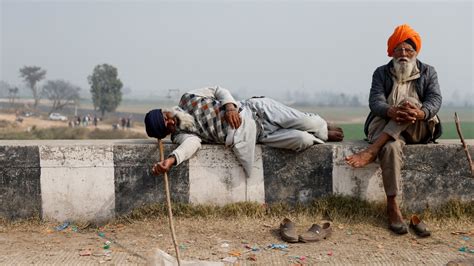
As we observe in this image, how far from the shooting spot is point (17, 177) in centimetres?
435

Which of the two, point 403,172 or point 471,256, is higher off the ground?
point 403,172

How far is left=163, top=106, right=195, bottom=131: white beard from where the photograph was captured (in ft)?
14.3

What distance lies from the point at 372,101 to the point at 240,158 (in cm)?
124

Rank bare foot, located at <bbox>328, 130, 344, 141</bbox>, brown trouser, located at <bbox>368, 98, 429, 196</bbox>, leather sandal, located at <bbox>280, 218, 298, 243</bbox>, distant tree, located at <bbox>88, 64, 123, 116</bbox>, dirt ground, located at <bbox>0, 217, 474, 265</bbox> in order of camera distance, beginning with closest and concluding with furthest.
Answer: dirt ground, located at <bbox>0, 217, 474, 265</bbox>
leather sandal, located at <bbox>280, 218, 298, 243</bbox>
brown trouser, located at <bbox>368, 98, 429, 196</bbox>
bare foot, located at <bbox>328, 130, 344, 141</bbox>
distant tree, located at <bbox>88, 64, 123, 116</bbox>

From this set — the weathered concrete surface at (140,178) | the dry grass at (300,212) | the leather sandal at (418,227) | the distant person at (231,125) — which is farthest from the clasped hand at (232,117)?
the leather sandal at (418,227)

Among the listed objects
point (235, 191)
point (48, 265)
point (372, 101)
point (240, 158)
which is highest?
point (372, 101)

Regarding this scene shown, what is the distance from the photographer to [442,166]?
4391mm

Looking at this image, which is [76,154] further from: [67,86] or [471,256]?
[67,86]

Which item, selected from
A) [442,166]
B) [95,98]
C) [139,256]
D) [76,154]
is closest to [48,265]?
[139,256]

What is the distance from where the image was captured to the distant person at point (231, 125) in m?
4.28

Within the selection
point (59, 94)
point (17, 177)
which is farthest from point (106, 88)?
point (17, 177)

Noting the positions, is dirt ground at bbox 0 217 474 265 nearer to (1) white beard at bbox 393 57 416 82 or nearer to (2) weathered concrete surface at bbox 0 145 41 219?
(2) weathered concrete surface at bbox 0 145 41 219

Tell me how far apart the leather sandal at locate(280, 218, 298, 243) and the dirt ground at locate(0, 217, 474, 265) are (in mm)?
47

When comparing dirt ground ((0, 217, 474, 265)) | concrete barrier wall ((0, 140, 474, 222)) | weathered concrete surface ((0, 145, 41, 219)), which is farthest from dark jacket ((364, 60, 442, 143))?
weathered concrete surface ((0, 145, 41, 219))
